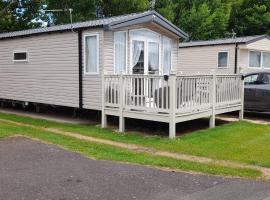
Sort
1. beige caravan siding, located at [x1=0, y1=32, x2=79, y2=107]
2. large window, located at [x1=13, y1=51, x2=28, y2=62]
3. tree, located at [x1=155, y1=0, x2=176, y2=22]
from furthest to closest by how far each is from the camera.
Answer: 1. tree, located at [x1=155, y1=0, x2=176, y2=22]
2. large window, located at [x1=13, y1=51, x2=28, y2=62]
3. beige caravan siding, located at [x1=0, y1=32, x2=79, y2=107]

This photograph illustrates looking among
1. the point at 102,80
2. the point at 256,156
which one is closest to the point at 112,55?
the point at 102,80

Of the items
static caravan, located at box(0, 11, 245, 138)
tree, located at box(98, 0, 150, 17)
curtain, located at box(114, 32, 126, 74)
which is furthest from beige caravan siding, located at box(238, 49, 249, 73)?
curtain, located at box(114, 32, 126, 74)

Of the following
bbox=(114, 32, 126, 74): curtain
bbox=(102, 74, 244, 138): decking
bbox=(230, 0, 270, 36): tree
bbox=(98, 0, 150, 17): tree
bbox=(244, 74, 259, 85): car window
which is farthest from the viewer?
bbox=(230, 0, 270, 36): tree

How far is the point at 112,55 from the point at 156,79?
2528 mm

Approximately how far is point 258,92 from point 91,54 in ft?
20.0

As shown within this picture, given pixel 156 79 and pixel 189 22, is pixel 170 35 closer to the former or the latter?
pixel 156 79

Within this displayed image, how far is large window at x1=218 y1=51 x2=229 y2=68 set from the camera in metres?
22.3

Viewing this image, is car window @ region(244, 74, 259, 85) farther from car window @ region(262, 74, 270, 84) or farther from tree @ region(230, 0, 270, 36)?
tree @ region(230, 0, 270, 36)

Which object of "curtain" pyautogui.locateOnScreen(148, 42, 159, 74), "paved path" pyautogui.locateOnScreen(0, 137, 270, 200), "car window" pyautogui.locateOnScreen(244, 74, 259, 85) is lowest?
"paved path" pyautogui.locateOnScreen(0, 137, 270, 200)

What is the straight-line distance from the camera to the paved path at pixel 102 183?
239 inches

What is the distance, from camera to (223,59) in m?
22.5

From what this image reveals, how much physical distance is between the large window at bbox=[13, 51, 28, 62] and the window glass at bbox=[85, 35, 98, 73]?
12.0ft

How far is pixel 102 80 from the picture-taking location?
12.4 metres

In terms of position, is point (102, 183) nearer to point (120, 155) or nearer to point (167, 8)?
point (120, 155)
